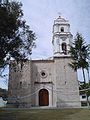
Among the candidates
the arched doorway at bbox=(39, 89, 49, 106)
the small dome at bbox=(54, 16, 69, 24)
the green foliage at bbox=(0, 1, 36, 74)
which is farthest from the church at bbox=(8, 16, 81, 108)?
the green foliage at bbox=(0, 1, 36, 74)

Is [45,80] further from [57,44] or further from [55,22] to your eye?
[55,22]

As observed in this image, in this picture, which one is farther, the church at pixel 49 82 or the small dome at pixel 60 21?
the small dome at pixel 60 21

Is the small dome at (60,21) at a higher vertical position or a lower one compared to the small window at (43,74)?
higher

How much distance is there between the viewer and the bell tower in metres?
36.8

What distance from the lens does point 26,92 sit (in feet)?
114

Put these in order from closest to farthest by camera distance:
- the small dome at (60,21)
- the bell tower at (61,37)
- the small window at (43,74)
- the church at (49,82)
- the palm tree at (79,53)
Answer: the palm tree at (79,53) → the church at (49,82) → the small window at (43,74) → the bell tower at (61,37) → the small dome at (60,21)

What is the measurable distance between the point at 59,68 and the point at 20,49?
18.5 metres

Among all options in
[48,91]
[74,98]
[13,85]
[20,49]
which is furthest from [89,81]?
[20,49]

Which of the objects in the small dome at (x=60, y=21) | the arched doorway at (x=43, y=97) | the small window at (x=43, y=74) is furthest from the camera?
the small dome at (x=60, y=21)

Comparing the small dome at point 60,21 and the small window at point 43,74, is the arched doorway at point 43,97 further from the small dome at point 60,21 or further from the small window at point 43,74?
the small dome at point 60,21

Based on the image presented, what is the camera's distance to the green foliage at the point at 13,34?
1492cm

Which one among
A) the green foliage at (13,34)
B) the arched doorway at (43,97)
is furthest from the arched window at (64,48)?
the green foliage at (13,34)

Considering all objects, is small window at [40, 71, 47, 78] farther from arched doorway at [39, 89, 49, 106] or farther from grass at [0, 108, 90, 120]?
grass at [0, 108, 90, 120]

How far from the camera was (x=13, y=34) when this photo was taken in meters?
16.1
